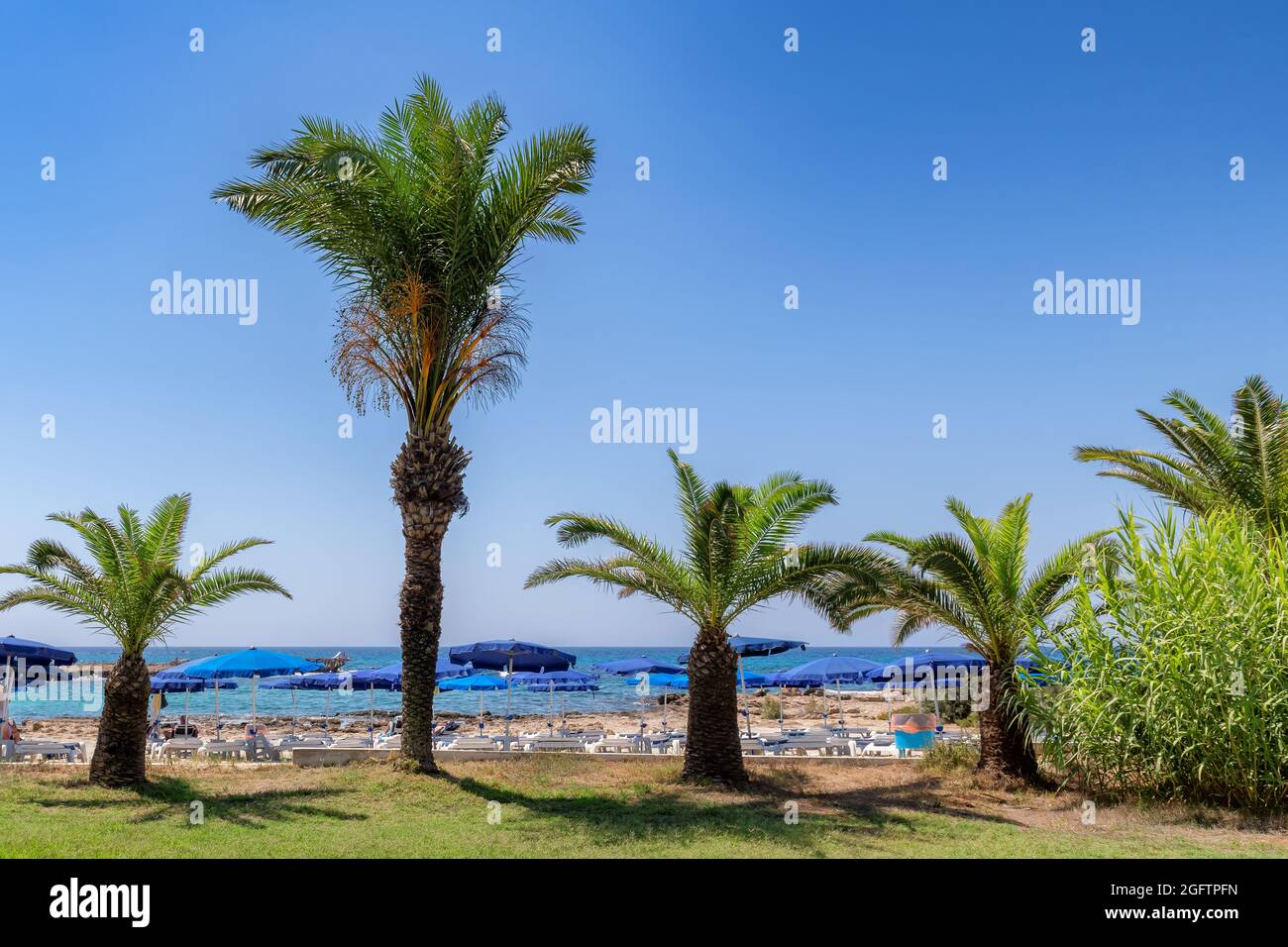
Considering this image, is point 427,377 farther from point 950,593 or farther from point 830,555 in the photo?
point 950,593

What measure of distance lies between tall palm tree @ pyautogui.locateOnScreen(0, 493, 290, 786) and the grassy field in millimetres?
747

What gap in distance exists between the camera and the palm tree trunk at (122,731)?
13.7m

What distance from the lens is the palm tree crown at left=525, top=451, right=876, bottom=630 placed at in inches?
594

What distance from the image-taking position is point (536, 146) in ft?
47.5

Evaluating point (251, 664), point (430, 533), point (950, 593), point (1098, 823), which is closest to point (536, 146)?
point (430, 533)

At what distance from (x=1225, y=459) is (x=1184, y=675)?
5.51 m

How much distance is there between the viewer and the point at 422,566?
48.9 ft

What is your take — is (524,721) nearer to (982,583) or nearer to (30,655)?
(30,655)

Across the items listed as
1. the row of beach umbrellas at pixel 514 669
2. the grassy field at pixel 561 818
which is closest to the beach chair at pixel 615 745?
the row of beach umbrellas at pixel 514 669

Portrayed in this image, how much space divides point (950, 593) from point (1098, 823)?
4.84m

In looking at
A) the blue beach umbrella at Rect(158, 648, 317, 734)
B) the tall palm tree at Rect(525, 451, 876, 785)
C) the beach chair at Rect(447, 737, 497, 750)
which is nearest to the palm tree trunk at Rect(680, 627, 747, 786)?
the tall palm tree at Rect(525, 451, 876, 785)

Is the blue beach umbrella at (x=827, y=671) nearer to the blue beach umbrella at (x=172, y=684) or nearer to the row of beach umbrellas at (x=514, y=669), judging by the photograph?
the row of beach umbrellas at (x=514, y=669)

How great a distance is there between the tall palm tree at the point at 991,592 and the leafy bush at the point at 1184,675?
5.04ft
